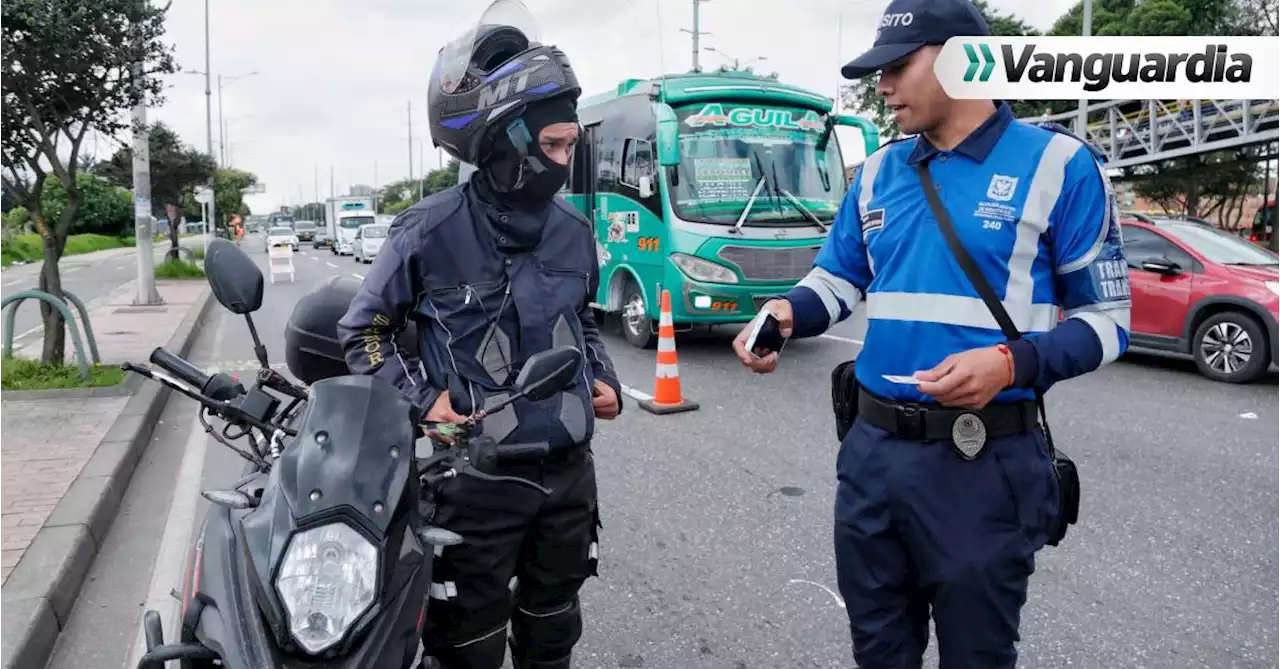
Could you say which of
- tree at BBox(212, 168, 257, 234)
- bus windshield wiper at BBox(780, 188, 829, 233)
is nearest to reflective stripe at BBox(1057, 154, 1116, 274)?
bus windshield wiper at BBox(780, 188, 829, 233)

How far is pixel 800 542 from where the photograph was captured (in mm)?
4355

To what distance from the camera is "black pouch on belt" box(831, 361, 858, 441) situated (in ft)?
7.72

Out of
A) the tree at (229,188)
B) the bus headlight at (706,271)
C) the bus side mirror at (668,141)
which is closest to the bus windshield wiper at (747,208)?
the bus headlight at (706,271)

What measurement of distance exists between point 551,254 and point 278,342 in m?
9.90

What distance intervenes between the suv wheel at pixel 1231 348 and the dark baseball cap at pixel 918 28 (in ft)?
24.7

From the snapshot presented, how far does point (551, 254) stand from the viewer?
2393mm

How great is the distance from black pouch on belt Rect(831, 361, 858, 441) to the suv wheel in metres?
7.35

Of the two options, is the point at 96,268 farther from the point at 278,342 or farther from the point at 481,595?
the point at 481,595

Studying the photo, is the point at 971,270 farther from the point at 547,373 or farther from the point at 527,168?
the point at 527,168

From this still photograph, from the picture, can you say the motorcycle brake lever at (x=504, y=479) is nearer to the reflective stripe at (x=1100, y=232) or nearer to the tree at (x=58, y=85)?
the reflective stripe at (x=1100, y=232)

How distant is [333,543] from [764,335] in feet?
3.90

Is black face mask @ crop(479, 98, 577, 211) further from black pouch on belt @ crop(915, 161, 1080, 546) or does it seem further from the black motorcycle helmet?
black pouch on belt @ crop(915, 161, 1080, 546)

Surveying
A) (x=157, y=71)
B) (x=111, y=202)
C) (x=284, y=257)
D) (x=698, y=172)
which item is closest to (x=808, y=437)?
(x=698, y=172)

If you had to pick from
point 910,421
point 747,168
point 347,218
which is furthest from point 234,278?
point 347,218
